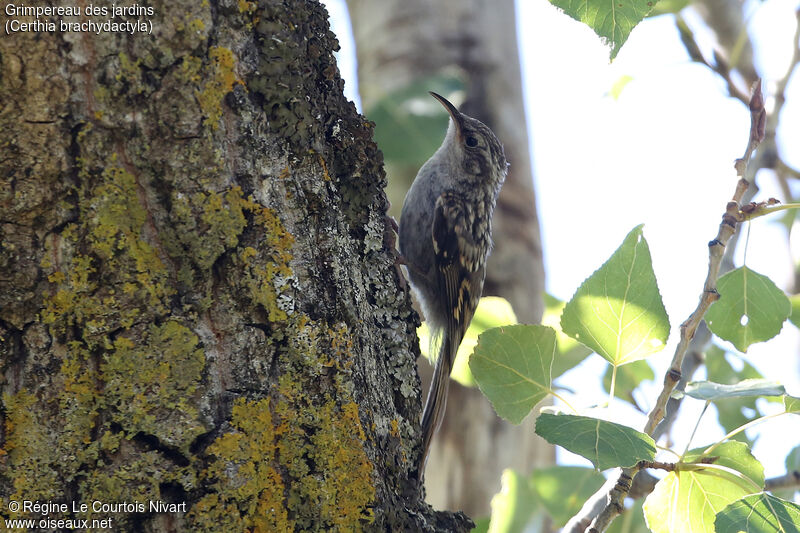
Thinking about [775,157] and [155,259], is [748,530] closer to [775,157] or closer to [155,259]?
[155,259]

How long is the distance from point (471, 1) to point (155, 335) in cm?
379

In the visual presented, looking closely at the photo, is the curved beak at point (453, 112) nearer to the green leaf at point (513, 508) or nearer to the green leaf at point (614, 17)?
the green leaf at point (513, 508)

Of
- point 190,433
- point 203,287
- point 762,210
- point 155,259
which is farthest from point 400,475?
point 762,210

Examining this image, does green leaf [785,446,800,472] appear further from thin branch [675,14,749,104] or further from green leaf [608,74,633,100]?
green leaf [608,74,633,100]

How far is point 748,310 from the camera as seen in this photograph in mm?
1666

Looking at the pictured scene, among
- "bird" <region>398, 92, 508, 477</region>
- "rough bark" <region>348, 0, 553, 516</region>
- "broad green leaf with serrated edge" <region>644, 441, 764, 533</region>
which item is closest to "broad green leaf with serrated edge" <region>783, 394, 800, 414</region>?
"broad green leaf with serrated edge" <region>644, 441, 764, 533</region>

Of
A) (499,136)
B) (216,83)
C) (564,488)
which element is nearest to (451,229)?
(499,136)

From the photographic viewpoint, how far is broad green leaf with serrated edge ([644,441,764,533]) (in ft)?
4.97

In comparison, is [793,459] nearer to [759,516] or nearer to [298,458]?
[759,516]

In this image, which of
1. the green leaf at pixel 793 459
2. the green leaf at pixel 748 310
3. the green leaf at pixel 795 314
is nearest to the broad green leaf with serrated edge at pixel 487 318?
the green leaf at pixel 748 310

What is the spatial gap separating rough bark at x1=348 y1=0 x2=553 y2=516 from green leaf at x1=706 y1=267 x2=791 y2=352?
8.13 ft

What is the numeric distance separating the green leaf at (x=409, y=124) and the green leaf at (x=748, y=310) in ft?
5.39

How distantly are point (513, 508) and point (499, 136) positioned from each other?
2.93 m

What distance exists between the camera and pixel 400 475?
1.72 m
